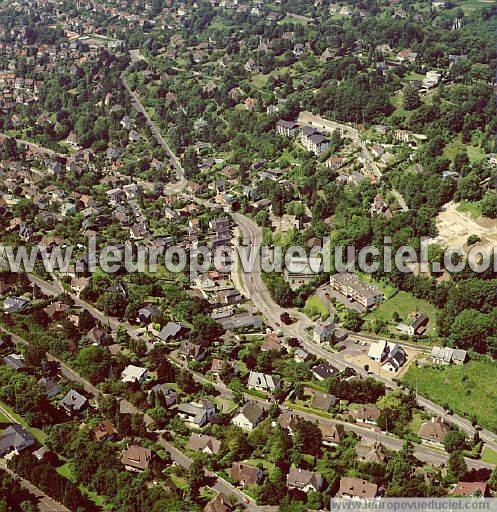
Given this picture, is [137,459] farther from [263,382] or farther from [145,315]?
[145,315]

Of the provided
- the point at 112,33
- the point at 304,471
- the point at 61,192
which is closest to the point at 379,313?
the point at 304,471

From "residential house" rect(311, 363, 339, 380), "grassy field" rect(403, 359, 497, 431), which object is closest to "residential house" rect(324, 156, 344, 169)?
"grassy field" rect(403, 359, 497, 431)

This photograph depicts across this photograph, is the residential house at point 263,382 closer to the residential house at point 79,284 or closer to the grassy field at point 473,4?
the residential house at point 79,284

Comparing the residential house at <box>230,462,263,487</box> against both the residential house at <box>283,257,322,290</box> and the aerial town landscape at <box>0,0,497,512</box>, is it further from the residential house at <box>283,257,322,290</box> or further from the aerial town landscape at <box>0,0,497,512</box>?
the residential house at <box>283,257,322,290</box>

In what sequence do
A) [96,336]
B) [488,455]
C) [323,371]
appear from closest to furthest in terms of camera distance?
1. [488,455]
2. [323,371]
3. [96,336]

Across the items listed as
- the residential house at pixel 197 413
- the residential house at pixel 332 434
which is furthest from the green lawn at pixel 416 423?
the residential house at pixel 197 413

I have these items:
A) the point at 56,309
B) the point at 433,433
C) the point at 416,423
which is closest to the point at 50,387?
the point at 56,309

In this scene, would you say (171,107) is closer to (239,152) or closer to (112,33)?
(239,152)
